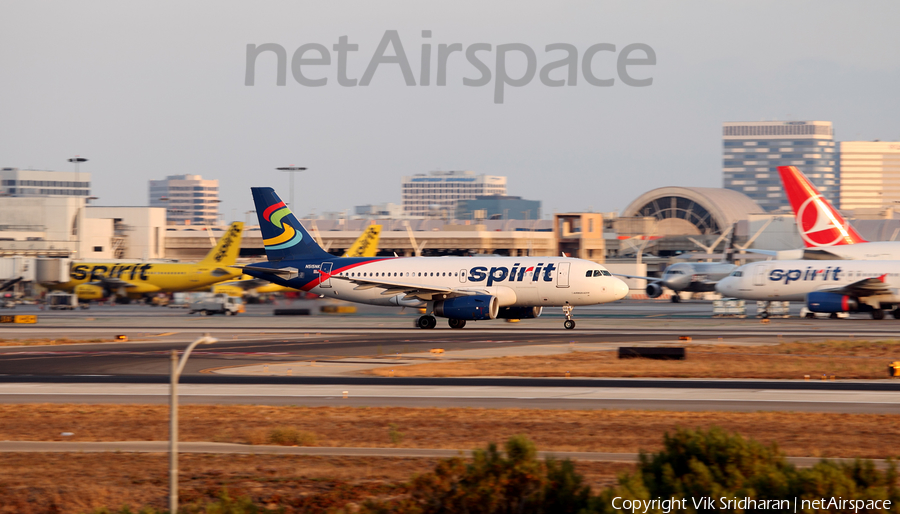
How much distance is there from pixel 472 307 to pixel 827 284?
28473 millimetres

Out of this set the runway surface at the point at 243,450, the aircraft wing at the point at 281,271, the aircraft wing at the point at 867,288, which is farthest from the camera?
the aircraft wing at the point at 867,288

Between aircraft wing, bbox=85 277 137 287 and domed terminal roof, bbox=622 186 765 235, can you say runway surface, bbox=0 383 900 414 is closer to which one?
aircraft wing, bbox=85 277 137 287

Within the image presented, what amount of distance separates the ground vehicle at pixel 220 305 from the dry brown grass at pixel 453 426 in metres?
46.9

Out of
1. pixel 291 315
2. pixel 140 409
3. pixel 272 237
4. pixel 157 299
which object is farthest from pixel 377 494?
pixel 157 299

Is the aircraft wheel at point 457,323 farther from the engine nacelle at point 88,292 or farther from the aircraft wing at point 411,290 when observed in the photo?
the engine nacelle at point 88,292

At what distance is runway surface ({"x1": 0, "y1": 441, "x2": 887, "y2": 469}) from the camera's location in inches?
637

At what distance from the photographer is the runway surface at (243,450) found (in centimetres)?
1619

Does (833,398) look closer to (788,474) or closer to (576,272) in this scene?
(788,474)

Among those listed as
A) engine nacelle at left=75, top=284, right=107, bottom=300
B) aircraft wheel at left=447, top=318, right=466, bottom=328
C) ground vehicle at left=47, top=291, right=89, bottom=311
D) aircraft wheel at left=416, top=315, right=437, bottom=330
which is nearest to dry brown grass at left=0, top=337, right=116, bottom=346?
aircraft wheel at left=416, top=315, right=437, bottom=330

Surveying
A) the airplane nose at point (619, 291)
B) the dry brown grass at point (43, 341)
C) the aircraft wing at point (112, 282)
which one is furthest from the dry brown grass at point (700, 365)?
the aircraft wing at point (112, 282)

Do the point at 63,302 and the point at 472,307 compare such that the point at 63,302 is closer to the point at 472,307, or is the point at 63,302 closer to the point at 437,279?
the point at 437,279

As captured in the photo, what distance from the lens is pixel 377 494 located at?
43.8 ft

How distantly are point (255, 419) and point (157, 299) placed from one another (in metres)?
76.1

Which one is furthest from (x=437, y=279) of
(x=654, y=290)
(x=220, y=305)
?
(x=654, y=290)
